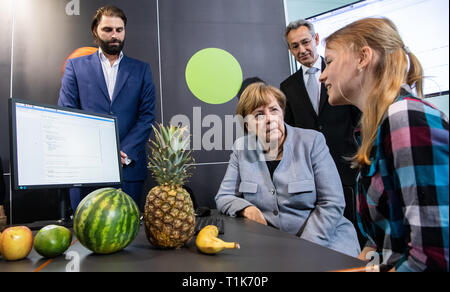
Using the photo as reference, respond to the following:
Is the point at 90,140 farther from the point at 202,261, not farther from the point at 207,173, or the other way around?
the point at 207,173

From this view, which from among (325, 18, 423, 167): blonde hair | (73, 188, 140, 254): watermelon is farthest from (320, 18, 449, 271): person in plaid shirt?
(73, 188, 140, 254): watermelon

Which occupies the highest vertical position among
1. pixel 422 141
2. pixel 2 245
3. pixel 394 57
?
pixel 394 57

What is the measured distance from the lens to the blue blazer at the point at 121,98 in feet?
8.55

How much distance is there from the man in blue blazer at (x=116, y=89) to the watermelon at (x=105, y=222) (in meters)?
1.58

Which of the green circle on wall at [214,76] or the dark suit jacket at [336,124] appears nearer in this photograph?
the dark suit jacket at [336,124]

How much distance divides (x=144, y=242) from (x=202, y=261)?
36 cm

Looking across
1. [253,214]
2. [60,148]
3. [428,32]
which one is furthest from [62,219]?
[428,32]

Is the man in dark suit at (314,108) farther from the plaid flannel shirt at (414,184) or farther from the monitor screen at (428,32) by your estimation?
the plaid flannel shirt at (414,184)

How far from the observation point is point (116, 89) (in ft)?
8.75

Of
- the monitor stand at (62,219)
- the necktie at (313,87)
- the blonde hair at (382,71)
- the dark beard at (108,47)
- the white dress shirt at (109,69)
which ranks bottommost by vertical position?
the monitor stand at (62,219)

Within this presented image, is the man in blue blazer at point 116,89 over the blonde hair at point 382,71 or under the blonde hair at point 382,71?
over

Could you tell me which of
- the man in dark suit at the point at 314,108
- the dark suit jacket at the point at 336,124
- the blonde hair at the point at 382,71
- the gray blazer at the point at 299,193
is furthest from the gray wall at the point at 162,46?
the blonde hair at the point at 382,71
